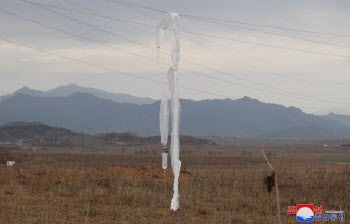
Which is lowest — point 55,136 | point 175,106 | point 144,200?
point 144,200

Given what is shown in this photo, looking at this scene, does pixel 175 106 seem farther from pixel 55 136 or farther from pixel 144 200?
pixel 55 136

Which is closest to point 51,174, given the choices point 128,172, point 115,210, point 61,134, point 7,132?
point 128,172

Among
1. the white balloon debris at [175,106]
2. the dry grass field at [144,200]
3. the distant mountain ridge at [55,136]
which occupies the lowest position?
the dry grass field at [144,200]

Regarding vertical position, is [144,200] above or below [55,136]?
below

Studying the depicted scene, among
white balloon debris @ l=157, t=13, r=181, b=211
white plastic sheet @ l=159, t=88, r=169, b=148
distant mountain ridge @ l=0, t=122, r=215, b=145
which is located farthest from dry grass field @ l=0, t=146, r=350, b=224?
distant mountain ridge @ l=0, t=122, r=215, b=145

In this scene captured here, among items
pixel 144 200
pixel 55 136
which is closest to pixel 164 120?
pixel 144 200

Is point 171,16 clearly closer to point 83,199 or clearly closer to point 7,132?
point 83,199

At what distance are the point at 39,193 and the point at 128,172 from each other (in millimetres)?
9035

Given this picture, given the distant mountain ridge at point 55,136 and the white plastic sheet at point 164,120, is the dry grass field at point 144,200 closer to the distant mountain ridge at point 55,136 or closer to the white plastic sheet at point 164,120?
the white plastic sheet at point 164,120

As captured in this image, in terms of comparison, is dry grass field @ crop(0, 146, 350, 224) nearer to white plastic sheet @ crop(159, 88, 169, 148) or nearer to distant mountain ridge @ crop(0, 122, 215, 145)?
white plastic sheet @ crop(159, 88, 169, 148)

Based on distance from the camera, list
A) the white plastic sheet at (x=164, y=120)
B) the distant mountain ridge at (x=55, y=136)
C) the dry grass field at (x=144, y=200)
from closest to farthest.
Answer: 1. the dry grass field at (x=144, y=200)
2. the white plastic sheet at (x=164, y=120)
3. the distant mountain ridge at (x=55, y=136)

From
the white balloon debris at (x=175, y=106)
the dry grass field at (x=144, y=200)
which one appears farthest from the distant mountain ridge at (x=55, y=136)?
the white balloon debris at (x=175, y=106)

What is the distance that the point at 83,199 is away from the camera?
17.6m

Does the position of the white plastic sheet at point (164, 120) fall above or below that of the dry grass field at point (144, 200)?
above
